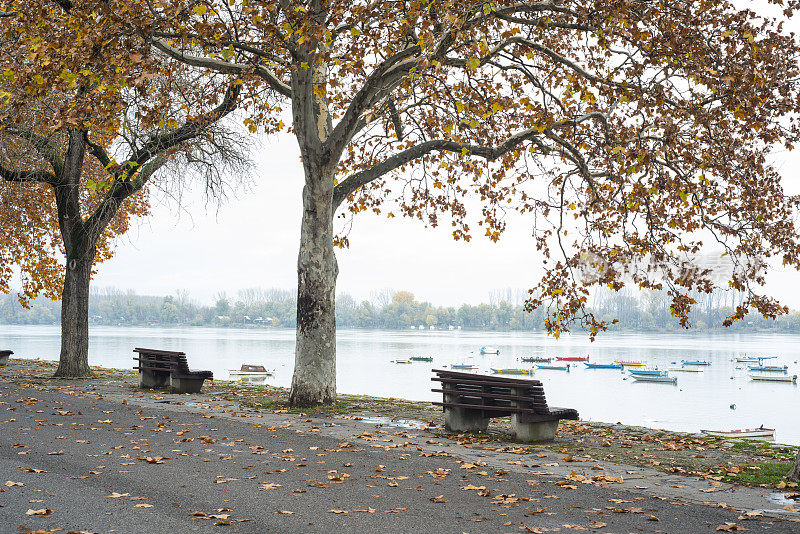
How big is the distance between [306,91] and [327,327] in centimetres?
448

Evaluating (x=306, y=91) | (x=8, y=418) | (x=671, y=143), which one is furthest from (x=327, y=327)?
(x=671, y=143)

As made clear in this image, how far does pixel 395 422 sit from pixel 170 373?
22.3ft

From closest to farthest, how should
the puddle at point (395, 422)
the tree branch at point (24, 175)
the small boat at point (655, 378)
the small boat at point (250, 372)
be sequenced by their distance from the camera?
the puddle at point (395, 422) < the tree branch at point (24, 175) < the small boat at point (250, 372) < the small boat at point (655, 378)

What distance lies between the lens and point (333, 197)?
14.3m

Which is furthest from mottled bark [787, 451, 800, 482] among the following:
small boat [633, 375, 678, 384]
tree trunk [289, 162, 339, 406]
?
small boat [633, 375, 678, 384]

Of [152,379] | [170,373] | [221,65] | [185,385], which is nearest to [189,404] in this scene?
[185,385]

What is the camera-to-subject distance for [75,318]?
18453 millimetres

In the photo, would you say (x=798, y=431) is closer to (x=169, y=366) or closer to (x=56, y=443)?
(x=169, y=366)

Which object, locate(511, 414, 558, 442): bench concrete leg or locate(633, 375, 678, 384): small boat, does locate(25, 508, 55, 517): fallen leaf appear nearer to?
locate(511, 414, 558, 442): bench concrete leg

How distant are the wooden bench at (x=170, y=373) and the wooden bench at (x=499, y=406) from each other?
6.46 metres

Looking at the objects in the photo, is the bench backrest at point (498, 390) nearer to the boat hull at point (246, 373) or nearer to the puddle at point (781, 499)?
the puddle at point (781, 499)

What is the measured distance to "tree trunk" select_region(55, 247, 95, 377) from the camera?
18391 millimetres

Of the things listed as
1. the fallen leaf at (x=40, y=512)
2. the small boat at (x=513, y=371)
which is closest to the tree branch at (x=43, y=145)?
the fallen leaf at (x=40, y=512)

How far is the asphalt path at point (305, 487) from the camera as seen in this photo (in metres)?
5.63
